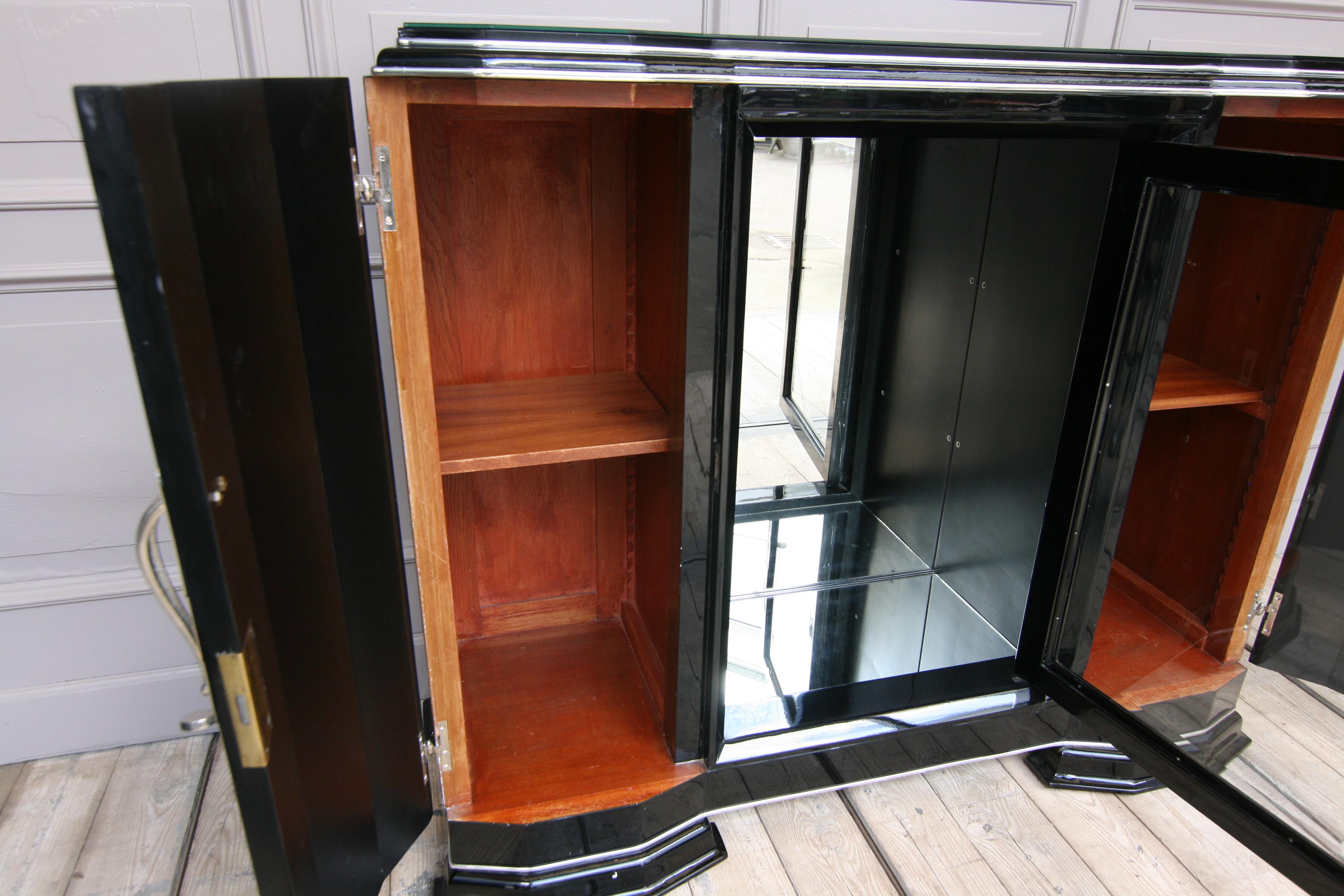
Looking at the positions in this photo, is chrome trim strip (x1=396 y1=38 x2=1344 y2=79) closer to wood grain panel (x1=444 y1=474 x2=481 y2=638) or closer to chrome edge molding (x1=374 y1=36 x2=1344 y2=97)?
chrome edge molding (x1=374 y1=36 x2=1344 y2=97)

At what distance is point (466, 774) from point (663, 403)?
74 cm

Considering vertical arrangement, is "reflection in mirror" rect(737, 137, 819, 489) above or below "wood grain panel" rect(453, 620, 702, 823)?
A: above

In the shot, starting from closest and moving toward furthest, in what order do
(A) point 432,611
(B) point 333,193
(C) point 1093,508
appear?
(B) point 333,193, (A) point 432,611, (C) point 1093,508

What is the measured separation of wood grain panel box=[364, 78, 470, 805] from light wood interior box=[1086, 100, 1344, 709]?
1.25 metres

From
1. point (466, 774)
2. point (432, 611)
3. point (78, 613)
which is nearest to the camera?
point (432, 611)

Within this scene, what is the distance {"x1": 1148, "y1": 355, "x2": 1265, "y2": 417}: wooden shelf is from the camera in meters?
Answer: 1.65

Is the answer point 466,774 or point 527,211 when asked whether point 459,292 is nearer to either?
point 527,211

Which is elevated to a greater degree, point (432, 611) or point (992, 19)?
point (992, 19)

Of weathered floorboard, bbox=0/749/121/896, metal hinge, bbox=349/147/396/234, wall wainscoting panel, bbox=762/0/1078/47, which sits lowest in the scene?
weathered floorboard, bbox=0/749/121/896

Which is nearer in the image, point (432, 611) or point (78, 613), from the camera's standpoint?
point (432, 611)

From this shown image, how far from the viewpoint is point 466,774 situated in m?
1.49

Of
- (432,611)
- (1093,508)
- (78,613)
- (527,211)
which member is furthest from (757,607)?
(78,613)

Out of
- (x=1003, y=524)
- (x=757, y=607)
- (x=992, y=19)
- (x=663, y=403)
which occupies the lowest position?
(x=757, y=607)

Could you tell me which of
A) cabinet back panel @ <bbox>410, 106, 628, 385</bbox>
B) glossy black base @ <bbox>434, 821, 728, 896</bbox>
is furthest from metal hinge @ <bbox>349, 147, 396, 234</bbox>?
glossy black base @ <bbox>434, 821, 728, 896</bbox>
